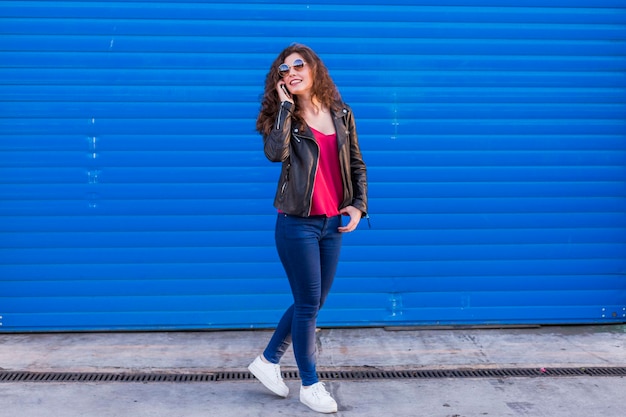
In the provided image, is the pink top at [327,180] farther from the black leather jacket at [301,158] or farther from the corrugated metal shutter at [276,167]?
the corrugated metal shutter at [276,167]

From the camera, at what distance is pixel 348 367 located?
491cm

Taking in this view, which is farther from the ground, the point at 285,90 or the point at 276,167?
the point at 285,90

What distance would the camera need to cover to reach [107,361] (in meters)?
4.98

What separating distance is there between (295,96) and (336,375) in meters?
1.70

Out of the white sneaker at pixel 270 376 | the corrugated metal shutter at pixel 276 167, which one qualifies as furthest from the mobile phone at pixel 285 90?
the corrugated metal shutter at pixel 276 167

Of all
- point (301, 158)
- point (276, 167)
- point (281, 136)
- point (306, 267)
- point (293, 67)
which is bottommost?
point (306, 267)

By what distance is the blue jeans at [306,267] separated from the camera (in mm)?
3986

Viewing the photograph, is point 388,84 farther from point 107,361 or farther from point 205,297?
point 107,361

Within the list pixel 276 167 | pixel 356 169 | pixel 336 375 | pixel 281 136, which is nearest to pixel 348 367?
pixel 336 375

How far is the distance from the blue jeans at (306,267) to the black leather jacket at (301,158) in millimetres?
95

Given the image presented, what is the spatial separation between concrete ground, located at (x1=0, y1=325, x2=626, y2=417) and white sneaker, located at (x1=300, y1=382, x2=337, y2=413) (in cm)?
5

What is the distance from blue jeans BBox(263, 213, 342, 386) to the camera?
399 cm

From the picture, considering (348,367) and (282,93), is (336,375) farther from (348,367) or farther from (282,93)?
(282,93)

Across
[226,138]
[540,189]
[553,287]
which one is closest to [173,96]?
[226,138]
